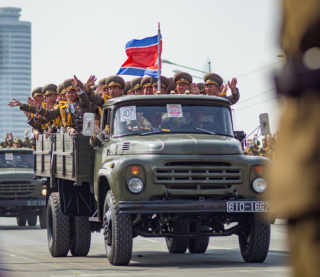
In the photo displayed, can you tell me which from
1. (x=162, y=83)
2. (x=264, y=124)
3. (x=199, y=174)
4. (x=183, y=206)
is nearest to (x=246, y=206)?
(x=199, y=174)

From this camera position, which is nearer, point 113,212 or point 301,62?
point 301,62

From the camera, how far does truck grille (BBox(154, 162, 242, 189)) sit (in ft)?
33.7

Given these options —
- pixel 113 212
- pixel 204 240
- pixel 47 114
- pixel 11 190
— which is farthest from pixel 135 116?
pixel 11 190

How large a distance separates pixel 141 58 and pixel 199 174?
58.2 feet

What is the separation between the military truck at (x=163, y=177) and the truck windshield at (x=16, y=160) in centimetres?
1180

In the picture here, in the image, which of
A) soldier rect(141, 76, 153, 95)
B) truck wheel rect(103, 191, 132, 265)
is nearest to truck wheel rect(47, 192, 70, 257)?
A: truck wheel rect(103, 191, 132, 265)

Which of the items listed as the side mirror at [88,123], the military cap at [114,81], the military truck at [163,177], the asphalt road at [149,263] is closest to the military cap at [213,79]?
the military cap at [114,81]

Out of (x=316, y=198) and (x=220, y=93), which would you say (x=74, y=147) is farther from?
(x=316, y=198)

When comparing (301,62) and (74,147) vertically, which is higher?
(74,147)

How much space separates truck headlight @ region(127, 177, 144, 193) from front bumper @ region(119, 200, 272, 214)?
0.20m

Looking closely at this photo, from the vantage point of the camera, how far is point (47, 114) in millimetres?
15141

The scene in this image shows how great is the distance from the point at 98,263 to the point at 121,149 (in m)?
1.72

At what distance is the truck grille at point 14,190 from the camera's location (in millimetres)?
22922

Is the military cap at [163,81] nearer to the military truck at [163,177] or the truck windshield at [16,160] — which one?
the military truck at [163,177]
